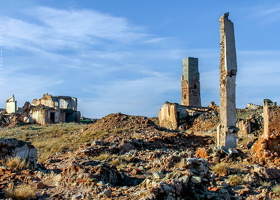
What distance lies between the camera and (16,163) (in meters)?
10.3

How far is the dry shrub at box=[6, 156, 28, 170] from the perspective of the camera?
33.2 ft

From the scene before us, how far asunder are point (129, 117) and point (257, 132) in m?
8.63

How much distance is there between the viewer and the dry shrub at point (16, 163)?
10124 millimetres

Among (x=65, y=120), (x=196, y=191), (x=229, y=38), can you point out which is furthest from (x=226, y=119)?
(x=65, y=120)

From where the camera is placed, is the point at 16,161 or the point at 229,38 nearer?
the point at 16,161

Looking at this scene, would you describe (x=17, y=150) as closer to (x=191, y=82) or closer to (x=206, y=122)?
(x=206, y=122)

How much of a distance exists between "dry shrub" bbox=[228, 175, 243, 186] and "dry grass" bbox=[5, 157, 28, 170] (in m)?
5.36

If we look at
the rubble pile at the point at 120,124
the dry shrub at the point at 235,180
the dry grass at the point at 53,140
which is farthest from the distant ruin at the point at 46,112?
the dry shrub at the point at 235,180

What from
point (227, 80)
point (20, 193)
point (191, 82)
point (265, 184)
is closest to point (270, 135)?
point (227, 80)

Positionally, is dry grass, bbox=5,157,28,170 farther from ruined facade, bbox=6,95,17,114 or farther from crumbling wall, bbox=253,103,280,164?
ruined facade, bbox=6,95,17,114

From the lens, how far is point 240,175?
10.7 m

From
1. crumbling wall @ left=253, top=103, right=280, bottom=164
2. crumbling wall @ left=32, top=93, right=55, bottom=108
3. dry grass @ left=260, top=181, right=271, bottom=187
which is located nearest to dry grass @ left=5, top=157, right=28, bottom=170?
dry grass @ left=260, top=181, right=271, bottom=187

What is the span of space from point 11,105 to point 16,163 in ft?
120

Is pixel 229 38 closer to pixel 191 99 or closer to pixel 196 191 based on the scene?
pixel 196 191
